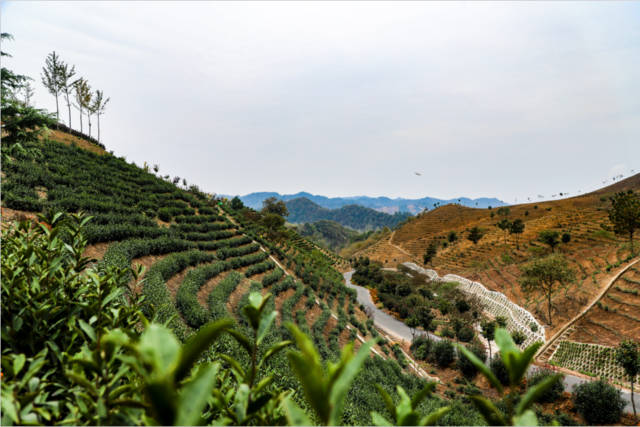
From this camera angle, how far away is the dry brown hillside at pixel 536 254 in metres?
23.6

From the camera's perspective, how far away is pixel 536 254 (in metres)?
36.4

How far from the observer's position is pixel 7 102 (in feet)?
29.0

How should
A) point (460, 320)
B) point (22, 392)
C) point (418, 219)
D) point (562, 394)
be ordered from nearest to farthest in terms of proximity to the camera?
point (22, 392), point (562, 394), point (460, 320), point (418, 219)

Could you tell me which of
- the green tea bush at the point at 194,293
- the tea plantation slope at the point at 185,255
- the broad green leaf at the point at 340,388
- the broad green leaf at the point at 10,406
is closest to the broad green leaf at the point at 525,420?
the broad green leaf at the point at 340,388

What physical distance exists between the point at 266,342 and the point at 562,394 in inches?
683

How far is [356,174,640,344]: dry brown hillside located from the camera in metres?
23.6

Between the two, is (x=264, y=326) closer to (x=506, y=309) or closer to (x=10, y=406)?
(x=10, y=406)

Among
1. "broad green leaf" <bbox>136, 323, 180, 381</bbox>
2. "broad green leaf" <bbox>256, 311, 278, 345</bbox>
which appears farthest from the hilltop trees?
"broad green leaf" <bbox>136, 323, 180, 381</bbox>

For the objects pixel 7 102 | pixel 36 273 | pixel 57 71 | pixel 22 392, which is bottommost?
Result: pixel 22 392

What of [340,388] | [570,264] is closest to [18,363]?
[340,388]

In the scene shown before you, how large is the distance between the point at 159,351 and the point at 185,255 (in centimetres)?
1407

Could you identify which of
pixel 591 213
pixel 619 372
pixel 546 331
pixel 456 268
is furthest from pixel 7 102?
pixel 591 213

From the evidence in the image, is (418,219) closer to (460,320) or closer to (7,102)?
(460,320)

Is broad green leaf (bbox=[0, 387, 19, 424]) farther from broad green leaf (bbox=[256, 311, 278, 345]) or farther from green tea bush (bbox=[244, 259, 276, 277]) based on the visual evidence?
green tea bush (bbox=[244, 259, 276, 277])
